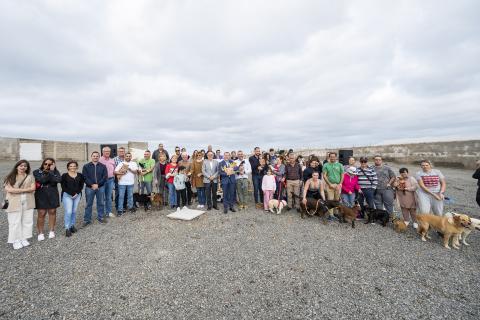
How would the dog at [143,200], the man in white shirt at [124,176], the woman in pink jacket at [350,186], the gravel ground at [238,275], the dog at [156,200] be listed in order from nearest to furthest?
1. the gravel ground at [238,275]
2. the woman in pink jacket at [350,186]
3. the man in white shirt at [124,176]
4. the dog at [143,200]
5. the dog at [156,200]

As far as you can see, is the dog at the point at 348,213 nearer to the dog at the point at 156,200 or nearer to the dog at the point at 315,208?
the dog at the point at 315,208

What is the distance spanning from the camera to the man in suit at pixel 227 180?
6.92 metres

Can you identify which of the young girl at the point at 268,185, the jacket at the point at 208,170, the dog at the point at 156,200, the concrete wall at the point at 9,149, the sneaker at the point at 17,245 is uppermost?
the concrete wall at the point at 9,149

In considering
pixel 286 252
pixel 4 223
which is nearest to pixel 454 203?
pixel 286 252

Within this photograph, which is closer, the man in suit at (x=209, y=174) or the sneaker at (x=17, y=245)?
the sneaker at (x=17, y=245)

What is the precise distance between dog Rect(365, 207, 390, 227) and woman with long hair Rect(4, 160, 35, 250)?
8.61 metres

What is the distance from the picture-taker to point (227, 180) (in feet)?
23.1

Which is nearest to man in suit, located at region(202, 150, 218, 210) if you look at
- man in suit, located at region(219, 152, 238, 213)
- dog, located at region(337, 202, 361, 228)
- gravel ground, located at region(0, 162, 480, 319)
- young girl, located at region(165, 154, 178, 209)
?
man in suit, located at region(219, 152, 238, 213)

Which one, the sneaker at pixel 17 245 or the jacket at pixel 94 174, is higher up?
the jacket at pixel 94 174

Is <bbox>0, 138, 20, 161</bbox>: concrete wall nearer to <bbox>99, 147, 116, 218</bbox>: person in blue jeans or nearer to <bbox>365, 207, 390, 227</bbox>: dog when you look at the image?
<bbox>99, 147, 116, 218</bbox>: person in blue jeans

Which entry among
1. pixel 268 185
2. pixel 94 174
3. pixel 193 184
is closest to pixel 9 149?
pixel 94 174

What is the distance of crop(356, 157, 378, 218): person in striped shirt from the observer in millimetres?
6184

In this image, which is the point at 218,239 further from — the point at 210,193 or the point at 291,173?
the point at 291,173

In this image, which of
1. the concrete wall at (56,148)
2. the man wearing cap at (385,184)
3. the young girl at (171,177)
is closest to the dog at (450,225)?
the man wearing cap at (385,184)
